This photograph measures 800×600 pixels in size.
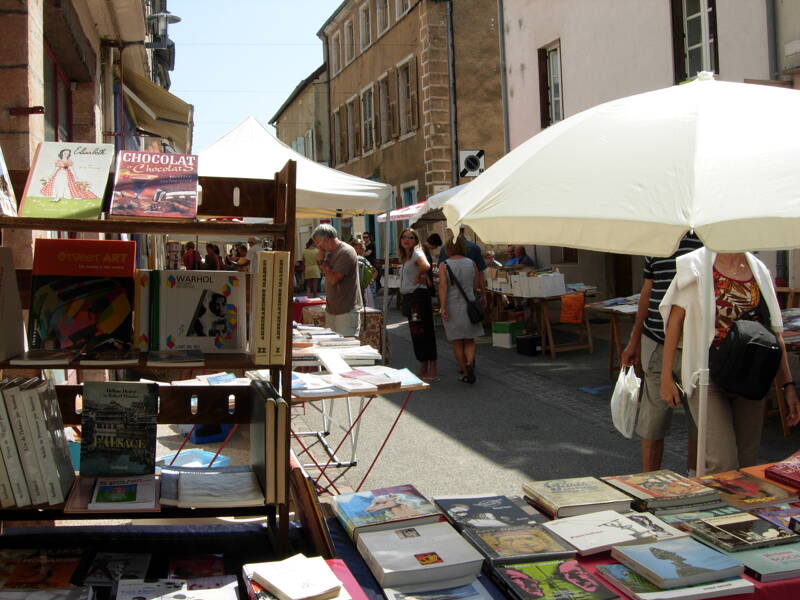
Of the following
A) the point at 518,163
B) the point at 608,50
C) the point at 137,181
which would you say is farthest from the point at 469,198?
the point at 608,50

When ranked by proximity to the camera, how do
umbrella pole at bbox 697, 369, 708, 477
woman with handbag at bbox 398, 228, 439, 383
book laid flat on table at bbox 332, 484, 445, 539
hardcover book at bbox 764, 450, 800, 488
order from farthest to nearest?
woman with handbag at bbox 398, 228, 439, 383, umbrella pole at bbox 697, 369, 708, 477, hardcover book at bbox 764, 450, 800, 488, book laid flat on table at bbox 332, 484, 445, 539

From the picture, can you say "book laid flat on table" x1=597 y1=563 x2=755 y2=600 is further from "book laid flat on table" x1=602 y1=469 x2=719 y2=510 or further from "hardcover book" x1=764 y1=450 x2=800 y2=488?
"hardcover book" x1=764 y1=450 x2=800 y2=488

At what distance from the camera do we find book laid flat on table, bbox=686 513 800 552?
251 cm

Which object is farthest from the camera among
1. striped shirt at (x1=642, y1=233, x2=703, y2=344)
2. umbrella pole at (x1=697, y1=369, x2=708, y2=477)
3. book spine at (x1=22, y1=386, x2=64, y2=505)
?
striped shirt at (x1=642, y1=233, x2=703, y2=344)

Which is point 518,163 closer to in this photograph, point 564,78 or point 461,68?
point 564,78

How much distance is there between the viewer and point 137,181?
2705 millimetres

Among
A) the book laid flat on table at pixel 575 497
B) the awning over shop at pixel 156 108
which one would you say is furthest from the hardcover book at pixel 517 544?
the awning over shop at pixel 156 108

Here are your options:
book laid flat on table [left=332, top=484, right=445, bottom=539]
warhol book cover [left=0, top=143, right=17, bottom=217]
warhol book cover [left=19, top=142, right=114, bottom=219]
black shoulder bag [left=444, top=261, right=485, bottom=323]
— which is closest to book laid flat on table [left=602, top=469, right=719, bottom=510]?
book laid flat on table [left=332, top=484, right=445, bottom=539]

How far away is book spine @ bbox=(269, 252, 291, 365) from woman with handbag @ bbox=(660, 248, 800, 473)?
7.06 feet

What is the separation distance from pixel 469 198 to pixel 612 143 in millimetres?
594

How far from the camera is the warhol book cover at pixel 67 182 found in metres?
2.55

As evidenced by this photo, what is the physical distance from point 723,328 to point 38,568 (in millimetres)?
3226

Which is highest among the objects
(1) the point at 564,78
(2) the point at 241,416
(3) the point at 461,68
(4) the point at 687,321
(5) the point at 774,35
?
(3) the point at 461,68

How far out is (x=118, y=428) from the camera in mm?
2895
